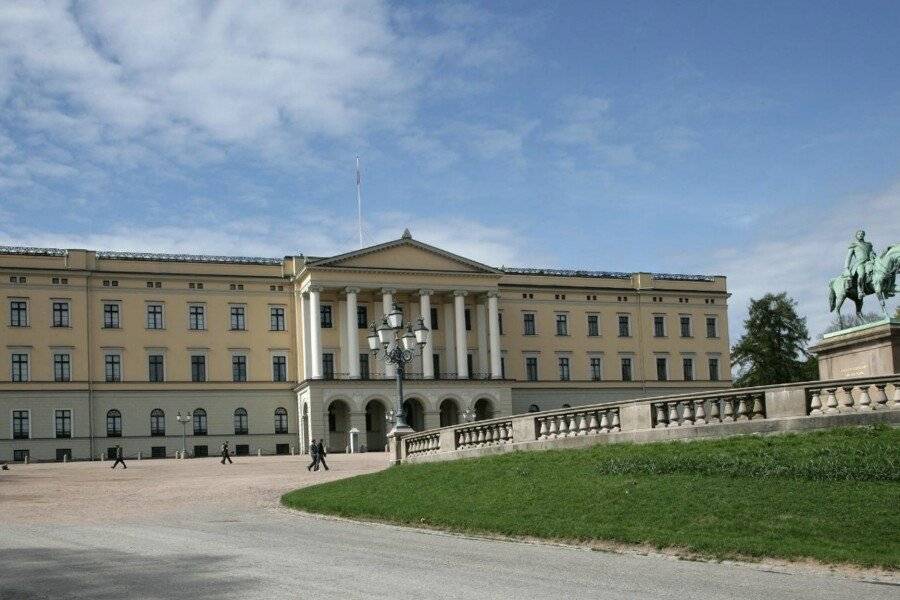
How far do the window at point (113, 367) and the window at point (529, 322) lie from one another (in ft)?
103

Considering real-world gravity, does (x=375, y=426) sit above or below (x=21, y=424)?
below

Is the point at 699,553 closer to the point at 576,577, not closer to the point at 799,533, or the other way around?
the point at 799,533

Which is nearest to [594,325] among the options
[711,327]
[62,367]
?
[711,327]

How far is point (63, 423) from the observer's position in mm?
75125

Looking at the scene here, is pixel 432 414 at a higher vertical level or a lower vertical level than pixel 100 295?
lower

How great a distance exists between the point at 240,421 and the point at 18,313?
1681cm

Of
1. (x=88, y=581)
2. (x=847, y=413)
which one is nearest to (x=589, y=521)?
(x=847, y=413)

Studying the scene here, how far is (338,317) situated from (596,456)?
59259 millimetres

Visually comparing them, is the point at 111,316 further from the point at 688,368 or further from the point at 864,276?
the point at 864,276

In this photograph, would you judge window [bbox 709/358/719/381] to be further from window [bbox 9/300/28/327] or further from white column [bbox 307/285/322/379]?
window [bbox 9/300/28/327]

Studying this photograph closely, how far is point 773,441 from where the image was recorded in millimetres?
21688

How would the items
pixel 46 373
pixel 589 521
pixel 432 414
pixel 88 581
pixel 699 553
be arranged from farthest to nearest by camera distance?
pixel 432 414
pixel 46 373
pixel 589 521
pixel 699 553
pixel 88 581

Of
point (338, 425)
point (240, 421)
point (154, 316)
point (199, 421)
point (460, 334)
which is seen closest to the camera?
point (199, 421)

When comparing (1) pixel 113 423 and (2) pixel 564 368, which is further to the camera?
(2) pixel 564 368
